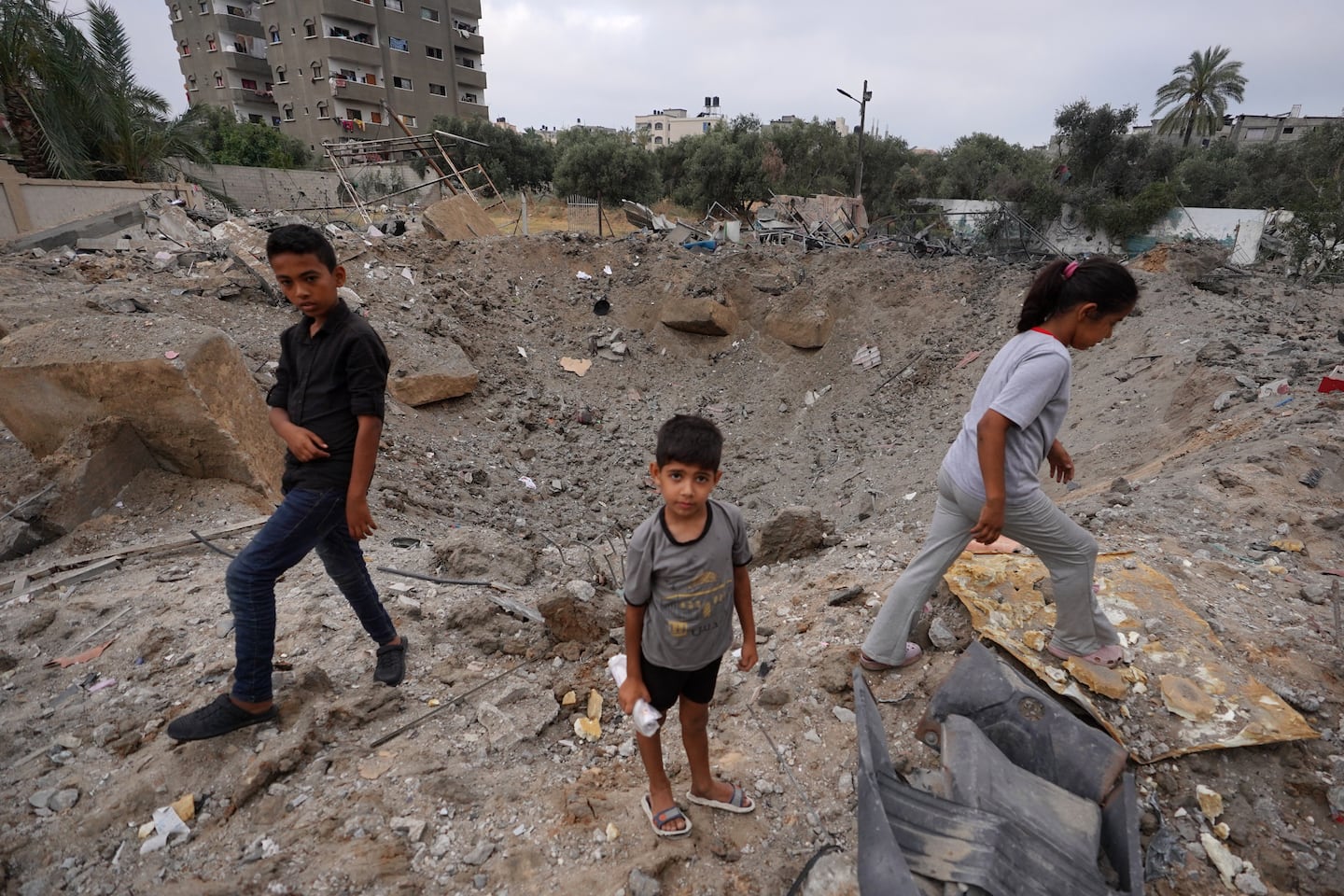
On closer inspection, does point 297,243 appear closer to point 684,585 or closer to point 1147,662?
point 684,585

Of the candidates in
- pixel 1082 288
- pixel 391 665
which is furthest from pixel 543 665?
pixel 1082 288

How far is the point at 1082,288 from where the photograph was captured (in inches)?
72.7

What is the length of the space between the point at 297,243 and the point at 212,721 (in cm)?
157

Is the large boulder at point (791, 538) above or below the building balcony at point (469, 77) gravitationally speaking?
below

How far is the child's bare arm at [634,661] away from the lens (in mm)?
1579

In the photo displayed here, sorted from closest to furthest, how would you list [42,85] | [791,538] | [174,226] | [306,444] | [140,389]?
[306,444] → [140,389] → [791,538] → [174,226] → [42,85]

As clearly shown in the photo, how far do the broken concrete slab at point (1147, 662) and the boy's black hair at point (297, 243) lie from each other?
8.64 feet

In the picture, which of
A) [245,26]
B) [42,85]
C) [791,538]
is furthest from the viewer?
[245,26]

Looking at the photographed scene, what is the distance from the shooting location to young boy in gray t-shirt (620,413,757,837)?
1.49 m

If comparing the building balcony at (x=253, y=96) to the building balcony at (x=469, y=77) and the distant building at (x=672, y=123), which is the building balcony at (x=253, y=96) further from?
the distant building at (x=672, y=123)

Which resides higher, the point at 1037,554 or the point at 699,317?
the point at 1037,554

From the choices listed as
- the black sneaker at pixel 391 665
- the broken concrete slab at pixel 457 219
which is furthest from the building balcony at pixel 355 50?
the black sneaker at pixel 391 665

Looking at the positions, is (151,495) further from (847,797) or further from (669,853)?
(847,797)

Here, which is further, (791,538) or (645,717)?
(791,538)
